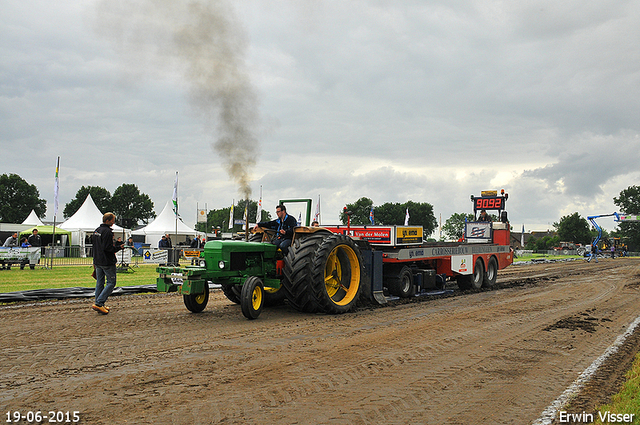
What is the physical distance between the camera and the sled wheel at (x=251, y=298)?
8.02 meters

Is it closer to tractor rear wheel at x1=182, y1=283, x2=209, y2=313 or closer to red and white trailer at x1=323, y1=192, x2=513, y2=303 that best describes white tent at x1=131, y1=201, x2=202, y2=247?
red and white trailer at x1=323, y1=192, x2=513, y2=303

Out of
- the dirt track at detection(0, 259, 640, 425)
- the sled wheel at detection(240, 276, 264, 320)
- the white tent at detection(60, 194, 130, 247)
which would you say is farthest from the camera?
the white tent at detection(60, 194, 130, 247)

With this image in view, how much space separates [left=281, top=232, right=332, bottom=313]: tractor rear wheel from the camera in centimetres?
847

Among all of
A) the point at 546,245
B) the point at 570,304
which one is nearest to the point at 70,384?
the point at 570,304

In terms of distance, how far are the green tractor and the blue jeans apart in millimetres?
1092

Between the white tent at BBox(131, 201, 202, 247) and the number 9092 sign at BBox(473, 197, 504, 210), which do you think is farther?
the white tent at BBox(131, 201, 202, 247)

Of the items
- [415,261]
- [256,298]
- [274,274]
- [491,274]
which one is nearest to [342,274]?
[274,274]

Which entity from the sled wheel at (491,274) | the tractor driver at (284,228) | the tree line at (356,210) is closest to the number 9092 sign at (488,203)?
the sled wheel at (491,274)

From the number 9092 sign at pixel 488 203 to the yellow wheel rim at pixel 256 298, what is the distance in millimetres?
11587

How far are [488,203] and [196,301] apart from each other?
12.1 metres

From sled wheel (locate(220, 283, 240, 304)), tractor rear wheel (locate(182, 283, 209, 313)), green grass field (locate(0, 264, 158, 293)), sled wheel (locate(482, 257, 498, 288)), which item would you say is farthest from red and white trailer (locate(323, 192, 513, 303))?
green grass field (locate(0, 264, 158, 293))

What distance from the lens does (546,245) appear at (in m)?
79.6

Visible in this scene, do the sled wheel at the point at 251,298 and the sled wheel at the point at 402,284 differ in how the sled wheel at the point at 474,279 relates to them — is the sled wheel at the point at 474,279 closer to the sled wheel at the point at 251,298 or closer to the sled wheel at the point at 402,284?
the sled wheel at the point at 402,284

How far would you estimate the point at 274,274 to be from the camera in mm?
9023
